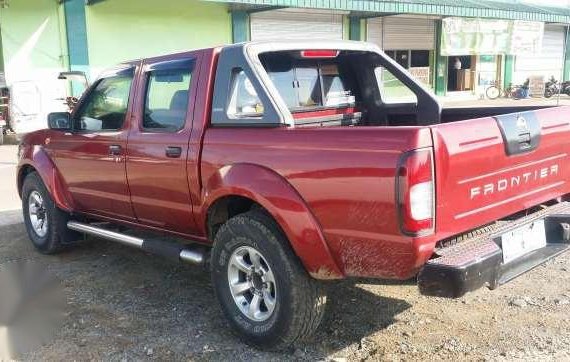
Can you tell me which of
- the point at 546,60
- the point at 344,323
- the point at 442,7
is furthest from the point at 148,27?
the point at 546,60

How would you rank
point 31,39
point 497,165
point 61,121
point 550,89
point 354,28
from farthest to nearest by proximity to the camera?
point 550,89, point 354,28, point 31,39, point 61,121, point 497,165

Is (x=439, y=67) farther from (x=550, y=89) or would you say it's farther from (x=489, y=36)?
(x=550, y=89)

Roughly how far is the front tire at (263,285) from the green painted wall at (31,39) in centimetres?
1448

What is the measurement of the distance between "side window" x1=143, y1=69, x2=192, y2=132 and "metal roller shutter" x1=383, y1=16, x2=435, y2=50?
74.6 feet

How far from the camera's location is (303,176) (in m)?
3.18

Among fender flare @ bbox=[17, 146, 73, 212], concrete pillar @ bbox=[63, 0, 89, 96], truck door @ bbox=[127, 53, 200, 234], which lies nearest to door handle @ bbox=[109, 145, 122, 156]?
truck door @ bbox=[127, 53, 200, 234]

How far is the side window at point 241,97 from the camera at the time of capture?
3.74 m

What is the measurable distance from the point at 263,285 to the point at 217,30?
17.5 metres

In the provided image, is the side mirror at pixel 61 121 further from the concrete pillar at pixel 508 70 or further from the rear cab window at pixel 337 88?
the concrete pillar at pixel 508 70

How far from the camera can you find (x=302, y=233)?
10.6 feet

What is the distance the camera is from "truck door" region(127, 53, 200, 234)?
3.99 metres

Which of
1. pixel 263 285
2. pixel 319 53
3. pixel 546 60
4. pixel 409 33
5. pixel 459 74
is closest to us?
pixel 263 285

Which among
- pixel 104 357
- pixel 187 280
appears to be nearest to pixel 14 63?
pixel 187 280

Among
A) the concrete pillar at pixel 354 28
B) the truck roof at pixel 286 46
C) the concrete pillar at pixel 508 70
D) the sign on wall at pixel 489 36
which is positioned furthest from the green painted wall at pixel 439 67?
the truck roof at pixel 286 46
